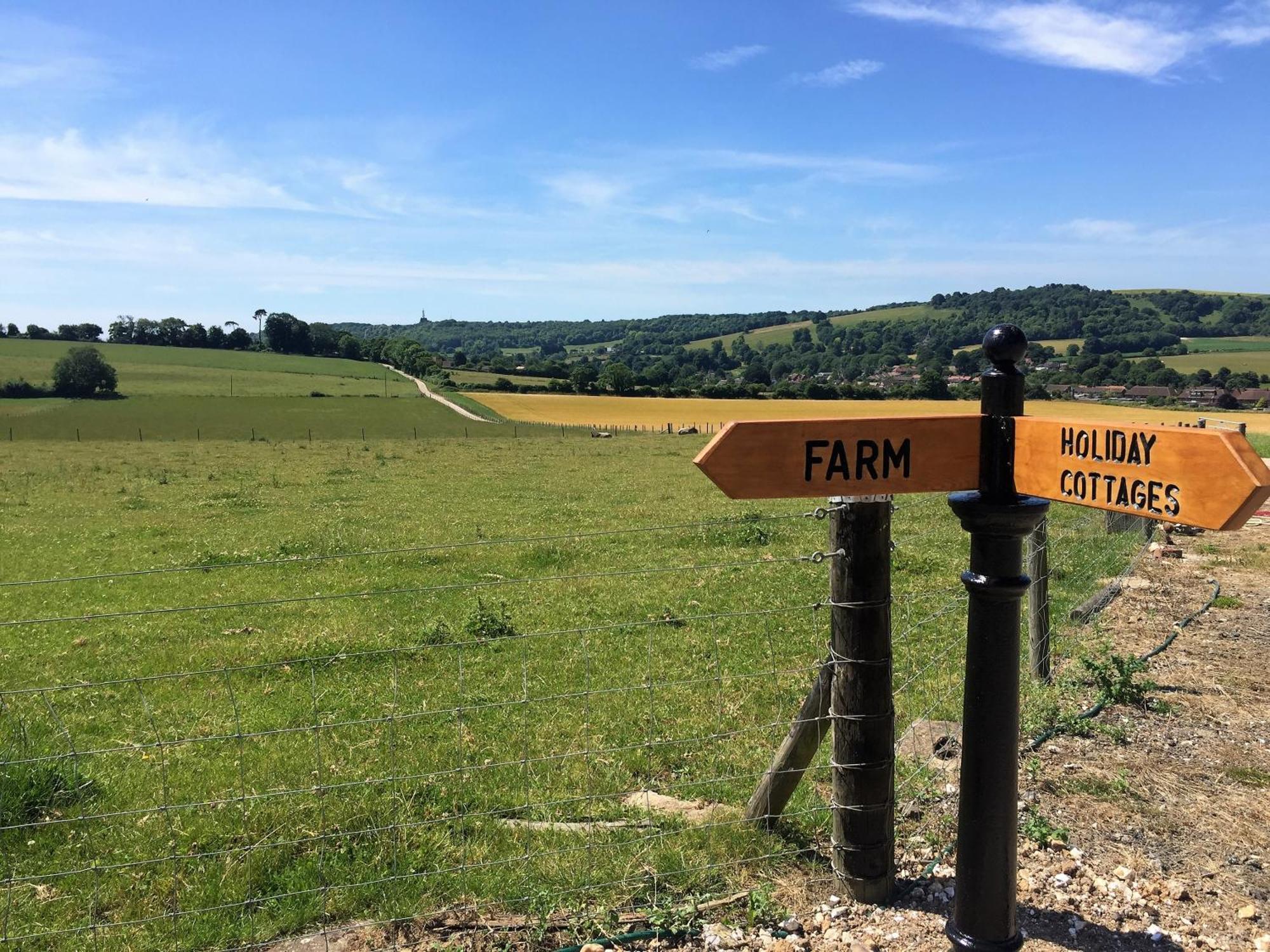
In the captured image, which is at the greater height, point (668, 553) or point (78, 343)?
point (78, 343)

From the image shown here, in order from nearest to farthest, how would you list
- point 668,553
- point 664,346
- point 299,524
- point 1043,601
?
1. point 1043,601
2. point 668,553
3. point 299,524
4. point 664,346

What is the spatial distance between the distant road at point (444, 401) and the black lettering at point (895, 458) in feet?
197

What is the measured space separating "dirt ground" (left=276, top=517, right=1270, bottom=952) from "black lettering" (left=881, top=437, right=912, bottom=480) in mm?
1975

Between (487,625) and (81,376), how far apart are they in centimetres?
8776

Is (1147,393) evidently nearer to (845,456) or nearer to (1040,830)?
(1040,830)

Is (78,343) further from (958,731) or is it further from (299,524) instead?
(958,731)

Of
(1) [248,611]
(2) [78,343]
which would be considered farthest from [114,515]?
(2) [78,343]

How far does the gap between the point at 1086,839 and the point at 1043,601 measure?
7.16 feet

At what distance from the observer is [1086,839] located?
14.4 ft

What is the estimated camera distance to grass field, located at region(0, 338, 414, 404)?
87750 mm

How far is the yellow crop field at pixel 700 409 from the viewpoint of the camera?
63531 millimetres

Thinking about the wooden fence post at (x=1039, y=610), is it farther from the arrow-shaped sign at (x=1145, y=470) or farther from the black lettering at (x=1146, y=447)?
the black lettering at (x=1146, y=447)

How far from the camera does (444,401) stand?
263 feet

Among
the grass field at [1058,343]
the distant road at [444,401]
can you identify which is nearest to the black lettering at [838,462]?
the distant road at [444,401]
